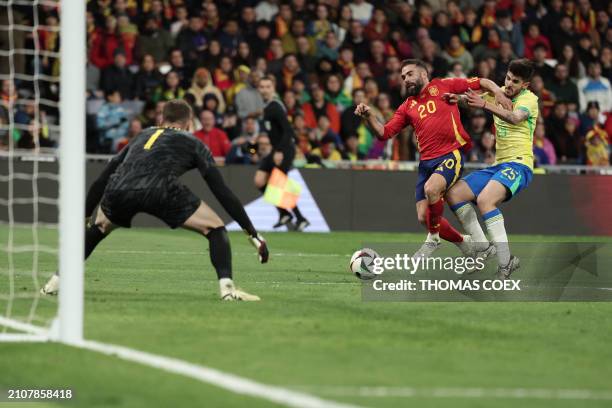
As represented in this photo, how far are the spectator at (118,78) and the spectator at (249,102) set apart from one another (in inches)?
73.2

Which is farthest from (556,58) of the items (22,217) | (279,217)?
(22,217)

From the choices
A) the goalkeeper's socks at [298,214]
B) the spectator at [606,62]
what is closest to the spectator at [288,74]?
the goalkeeper's socks at [298,214]

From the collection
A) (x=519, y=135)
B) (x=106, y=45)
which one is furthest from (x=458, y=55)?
(x=519, y=135)

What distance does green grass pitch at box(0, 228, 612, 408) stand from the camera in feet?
18.9

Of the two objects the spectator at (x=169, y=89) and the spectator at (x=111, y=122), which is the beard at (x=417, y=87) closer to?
the spectator at (x=169, y=89)

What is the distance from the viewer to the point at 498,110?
11102 mm

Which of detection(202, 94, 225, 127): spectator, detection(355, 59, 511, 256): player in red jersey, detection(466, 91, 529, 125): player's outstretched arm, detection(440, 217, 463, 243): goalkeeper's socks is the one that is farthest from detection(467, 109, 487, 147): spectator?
detection(466, 91, 529, 125): player's outstretched arm

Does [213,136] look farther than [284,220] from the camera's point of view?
Yes

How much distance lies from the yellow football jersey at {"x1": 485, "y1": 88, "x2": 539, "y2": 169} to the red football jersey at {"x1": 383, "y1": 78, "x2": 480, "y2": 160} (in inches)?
20.7

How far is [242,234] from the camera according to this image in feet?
64.6

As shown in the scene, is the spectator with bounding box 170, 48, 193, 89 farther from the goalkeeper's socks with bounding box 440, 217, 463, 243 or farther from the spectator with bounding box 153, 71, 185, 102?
the goalkeeper's socks with bounding box 440, 217, 463, 243

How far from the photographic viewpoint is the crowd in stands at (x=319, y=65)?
67.9 ft

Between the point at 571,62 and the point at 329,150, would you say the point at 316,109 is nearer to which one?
the point at 329,150

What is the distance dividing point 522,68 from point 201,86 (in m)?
10.2
